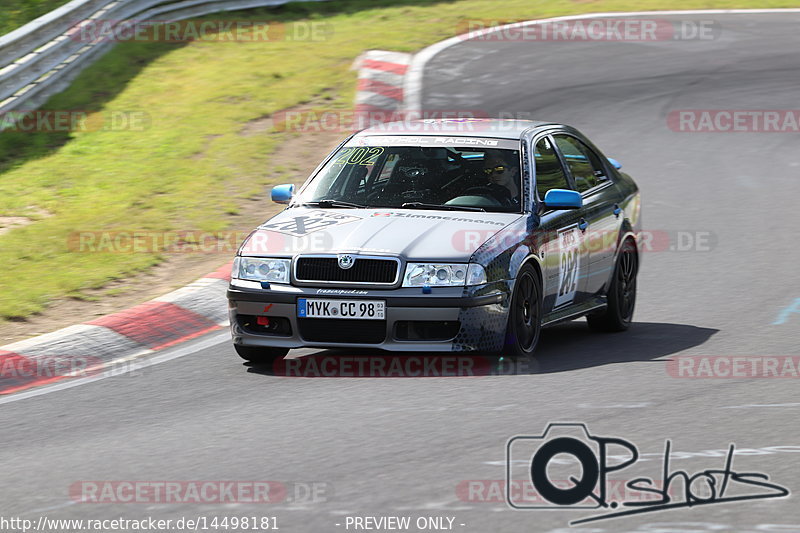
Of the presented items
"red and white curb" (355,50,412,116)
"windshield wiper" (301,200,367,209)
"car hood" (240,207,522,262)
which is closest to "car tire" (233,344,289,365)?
"car hood" (240,207,522,262)

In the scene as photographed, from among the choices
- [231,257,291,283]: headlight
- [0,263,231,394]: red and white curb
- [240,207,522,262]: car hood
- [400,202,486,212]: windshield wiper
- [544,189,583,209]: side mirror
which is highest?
[544,189,583,209]: side mirror

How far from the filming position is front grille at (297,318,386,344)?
7926mm

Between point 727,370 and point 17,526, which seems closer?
point 17,526

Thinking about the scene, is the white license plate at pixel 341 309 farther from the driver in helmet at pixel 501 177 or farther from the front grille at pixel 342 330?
the driver in helmet at pixel 501 177

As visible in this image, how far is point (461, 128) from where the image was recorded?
9.36 meters

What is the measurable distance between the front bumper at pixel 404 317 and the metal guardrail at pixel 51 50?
9.79m

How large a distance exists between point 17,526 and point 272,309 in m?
3.12

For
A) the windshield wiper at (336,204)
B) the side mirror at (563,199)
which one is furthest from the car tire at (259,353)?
the side mirror at (563,199)

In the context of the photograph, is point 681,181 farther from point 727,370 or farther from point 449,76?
point 727,370

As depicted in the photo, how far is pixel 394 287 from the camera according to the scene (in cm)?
790

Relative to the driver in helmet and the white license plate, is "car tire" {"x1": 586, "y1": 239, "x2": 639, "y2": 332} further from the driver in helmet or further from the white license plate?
the white license plate

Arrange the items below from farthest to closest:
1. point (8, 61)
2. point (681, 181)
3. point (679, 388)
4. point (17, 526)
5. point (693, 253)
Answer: point (8, 61) < point (681, 181) < point (693, 253) < point (679, 388) < point (17, 526)

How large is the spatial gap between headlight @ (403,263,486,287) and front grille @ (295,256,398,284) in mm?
105

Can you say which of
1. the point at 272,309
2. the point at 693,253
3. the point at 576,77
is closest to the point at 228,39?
the point at 576,77
